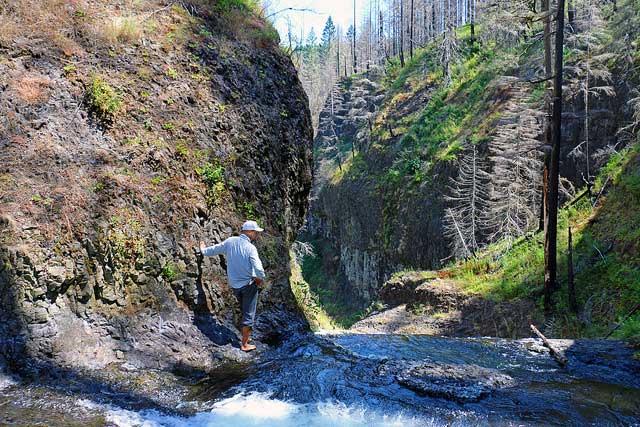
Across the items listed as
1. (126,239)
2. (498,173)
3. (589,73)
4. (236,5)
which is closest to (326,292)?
(498,173)

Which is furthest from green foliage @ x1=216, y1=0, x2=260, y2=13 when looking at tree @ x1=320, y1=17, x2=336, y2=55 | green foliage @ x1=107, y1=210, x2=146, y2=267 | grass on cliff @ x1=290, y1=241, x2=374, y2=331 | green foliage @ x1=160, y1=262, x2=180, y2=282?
tree @ x1=320, y1=17, x2=336, y2=55

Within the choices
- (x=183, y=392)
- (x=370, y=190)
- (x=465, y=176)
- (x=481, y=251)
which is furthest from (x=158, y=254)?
(x=370, y=190)

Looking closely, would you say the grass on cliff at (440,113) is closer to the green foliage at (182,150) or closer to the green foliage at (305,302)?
the green foliage at (305,302)

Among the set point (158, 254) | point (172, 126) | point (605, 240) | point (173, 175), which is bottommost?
point (605, 240)

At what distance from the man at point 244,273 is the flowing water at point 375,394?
57 centimetres

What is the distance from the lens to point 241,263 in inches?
273

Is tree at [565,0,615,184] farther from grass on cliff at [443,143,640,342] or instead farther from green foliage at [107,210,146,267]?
green foliage at [107,210,146,267]

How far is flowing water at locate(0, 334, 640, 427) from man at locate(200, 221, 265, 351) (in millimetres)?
573

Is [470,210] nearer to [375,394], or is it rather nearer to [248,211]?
[248,211]

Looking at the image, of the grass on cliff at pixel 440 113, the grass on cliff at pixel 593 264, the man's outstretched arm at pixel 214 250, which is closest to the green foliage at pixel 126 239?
the man's outstretched arm at pixel 214 250

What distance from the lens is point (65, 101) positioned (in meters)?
7.16

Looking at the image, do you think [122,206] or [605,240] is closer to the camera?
[122,206]

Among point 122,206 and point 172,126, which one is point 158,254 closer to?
point 122,206

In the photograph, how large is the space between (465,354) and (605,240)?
9.01 m
